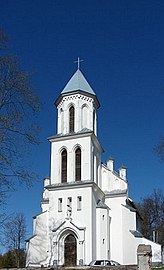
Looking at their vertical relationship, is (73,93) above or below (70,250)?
above

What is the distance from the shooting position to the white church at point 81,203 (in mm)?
34156

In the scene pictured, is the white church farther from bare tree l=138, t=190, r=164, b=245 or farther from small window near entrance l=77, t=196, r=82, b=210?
bare tree l=138, t=190, r=164, b=245

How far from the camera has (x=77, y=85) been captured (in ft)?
132

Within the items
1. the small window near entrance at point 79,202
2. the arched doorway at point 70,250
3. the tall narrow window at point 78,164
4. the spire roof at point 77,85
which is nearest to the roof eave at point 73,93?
the spire roof at point 77,85

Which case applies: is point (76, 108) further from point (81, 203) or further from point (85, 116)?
point (81, 203)

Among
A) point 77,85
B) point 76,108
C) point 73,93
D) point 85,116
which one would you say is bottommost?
point 85,116

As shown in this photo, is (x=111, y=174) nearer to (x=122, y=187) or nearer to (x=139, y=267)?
(x=122, y=187)

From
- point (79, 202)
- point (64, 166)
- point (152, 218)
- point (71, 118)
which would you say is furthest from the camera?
point (152, 218)

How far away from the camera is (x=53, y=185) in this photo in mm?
36344

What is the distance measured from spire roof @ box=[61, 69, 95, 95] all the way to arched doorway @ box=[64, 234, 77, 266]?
14385mm

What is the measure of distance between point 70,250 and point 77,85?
52.9 ft

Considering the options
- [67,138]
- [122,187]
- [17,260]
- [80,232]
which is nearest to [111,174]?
[122,187]

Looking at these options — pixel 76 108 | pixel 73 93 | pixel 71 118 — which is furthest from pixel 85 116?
pixel 73 93

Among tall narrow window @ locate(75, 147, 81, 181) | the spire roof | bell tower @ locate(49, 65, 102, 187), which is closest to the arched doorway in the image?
bell tower @ locate(49, 65, 102, 187)
